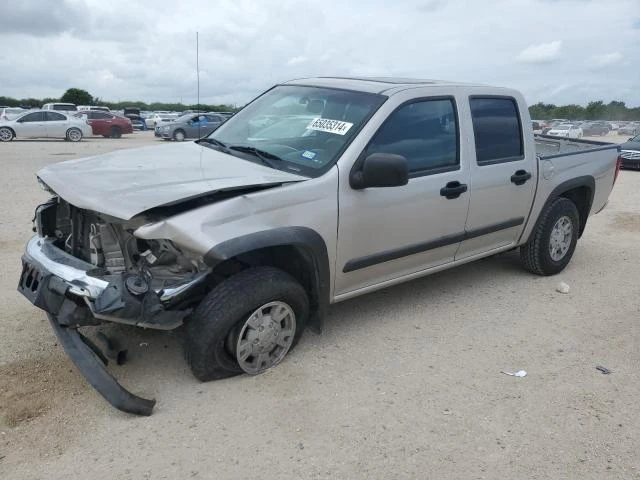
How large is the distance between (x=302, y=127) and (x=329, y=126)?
0.23 m

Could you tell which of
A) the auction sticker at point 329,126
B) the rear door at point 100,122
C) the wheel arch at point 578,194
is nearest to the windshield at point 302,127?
the auction sticker at point 329,126

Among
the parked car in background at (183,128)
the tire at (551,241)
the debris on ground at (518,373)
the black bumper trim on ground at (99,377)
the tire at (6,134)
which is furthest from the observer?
the parked car in background at (183,128)

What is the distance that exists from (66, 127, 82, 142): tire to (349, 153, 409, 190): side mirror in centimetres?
2307

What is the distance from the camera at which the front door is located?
12.3ft

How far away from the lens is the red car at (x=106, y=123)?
27.7m

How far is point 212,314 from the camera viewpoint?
3.21 meters

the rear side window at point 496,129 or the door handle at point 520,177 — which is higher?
the rear side window at point 496,129

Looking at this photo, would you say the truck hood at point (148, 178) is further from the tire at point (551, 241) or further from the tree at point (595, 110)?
the tree at point (595, 110)

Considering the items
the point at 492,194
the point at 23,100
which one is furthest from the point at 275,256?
the point at 23,100

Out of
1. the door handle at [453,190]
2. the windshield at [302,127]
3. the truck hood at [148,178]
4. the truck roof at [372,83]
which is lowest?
the door handle at [453,190]

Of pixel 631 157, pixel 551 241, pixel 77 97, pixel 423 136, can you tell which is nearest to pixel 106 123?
pixel 631 157

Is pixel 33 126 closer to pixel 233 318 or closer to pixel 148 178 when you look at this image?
pixel 148 178

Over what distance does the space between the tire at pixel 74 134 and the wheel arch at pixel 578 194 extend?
22.4m

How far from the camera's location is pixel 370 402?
330 cm
